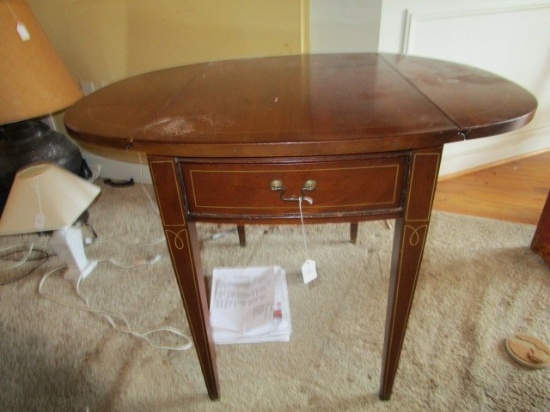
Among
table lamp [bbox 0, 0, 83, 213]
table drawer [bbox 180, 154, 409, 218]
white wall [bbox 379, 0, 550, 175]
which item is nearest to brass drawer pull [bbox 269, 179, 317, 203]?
table drawer [bbox 180, 154, 409, 218]

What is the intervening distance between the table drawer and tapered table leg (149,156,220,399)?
2 cm

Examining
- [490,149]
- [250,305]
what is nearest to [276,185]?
[250,305]

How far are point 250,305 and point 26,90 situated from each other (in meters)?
1.12

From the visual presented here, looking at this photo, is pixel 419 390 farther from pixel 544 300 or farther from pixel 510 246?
pixel 510 246

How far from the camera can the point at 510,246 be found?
136cm

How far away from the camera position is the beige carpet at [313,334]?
2.98 ft

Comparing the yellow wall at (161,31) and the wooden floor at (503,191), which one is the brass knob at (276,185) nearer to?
the yellow wall at (161,31)

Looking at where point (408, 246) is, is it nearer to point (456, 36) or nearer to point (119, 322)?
point (119, 322)

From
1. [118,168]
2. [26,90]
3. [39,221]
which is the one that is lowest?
[118,168]

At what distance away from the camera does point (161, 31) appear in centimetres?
148

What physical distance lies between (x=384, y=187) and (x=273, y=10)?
3.33 ft

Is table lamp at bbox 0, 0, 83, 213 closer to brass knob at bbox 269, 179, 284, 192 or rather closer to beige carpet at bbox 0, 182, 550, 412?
beige carpet at bbox 0, 182, 550, 412

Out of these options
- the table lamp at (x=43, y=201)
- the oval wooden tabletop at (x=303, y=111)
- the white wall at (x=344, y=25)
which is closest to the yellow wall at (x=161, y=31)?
the white wall at (x=344, y=25)

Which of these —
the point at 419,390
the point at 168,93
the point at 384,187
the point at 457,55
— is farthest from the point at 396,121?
the point at 457,55
